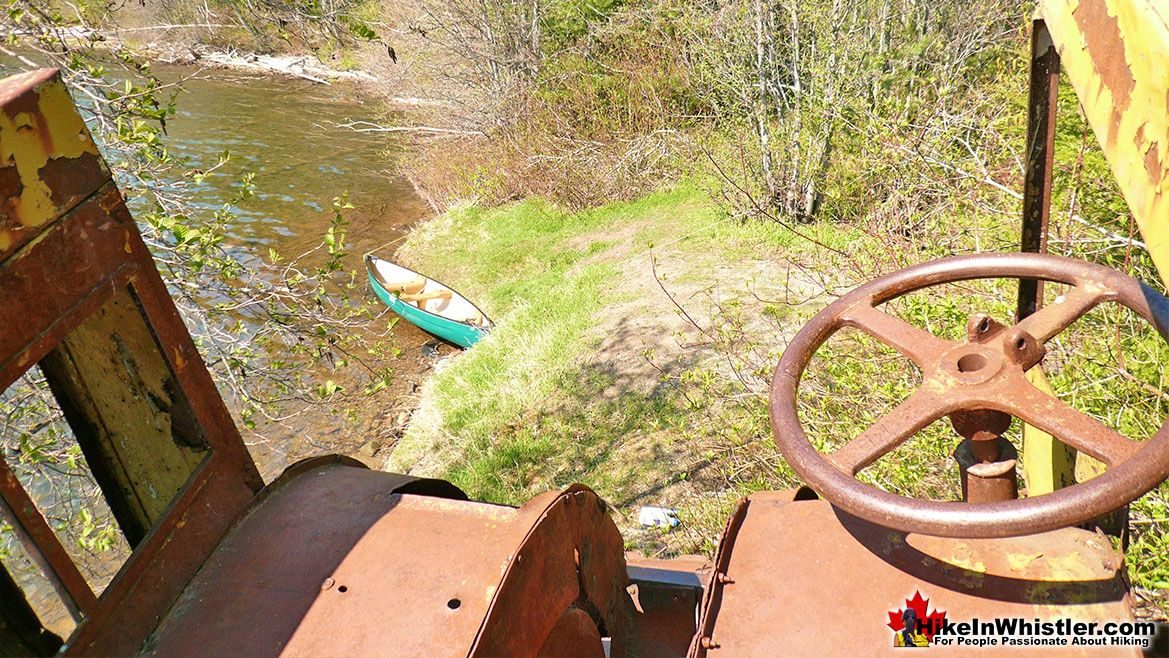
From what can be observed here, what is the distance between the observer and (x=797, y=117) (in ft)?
27.8

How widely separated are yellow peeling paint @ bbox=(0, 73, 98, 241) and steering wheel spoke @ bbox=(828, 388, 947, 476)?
6.26 ft

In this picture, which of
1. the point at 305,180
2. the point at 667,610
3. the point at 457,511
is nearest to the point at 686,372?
the point at 667,610

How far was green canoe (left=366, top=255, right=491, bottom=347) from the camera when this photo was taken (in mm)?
9961

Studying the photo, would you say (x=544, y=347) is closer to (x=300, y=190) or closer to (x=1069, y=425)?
(x=1069, y=425)

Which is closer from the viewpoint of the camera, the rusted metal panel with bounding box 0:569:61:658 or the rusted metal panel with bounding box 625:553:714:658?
the rusted metal panel with bounding box 0:569:61:658

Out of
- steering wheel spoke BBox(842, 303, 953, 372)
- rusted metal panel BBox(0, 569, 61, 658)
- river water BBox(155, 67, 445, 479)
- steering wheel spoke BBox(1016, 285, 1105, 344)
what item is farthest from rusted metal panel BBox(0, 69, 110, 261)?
river water BBox(155, 67, 445, 479)

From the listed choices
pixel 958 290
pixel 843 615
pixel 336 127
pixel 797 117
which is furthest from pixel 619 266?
pixel 336 127

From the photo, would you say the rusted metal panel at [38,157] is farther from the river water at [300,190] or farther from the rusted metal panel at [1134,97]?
the river water at [300,190]

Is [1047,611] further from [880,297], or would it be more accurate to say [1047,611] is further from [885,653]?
[880,297]

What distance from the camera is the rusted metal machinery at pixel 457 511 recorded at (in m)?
1.74

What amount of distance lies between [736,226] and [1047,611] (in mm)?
8262

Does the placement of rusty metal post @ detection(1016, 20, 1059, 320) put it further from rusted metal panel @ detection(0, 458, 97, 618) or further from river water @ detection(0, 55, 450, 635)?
river water @ detection(0, 55, 450, 635)

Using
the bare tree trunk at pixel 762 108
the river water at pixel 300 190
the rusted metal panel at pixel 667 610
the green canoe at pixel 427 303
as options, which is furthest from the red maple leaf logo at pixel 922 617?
the green canoe at pixel 427 303

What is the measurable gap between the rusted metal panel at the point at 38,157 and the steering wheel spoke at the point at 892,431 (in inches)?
75.0
